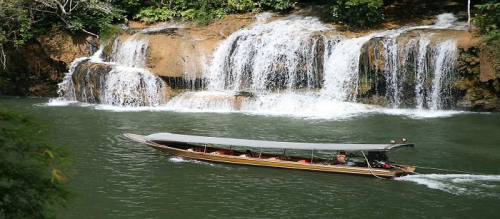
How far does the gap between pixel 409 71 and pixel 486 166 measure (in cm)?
991

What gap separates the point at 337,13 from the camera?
3094 centimetres

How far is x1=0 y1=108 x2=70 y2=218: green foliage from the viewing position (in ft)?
21.0

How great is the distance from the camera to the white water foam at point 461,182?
596 inches

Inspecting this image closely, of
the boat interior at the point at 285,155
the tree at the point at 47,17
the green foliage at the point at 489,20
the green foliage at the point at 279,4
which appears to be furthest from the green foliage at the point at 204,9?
the boat interior at the point at 285,155

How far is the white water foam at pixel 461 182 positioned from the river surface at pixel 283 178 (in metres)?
0.03

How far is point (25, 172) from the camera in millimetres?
6516

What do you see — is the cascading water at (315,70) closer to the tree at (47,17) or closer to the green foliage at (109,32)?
the green foliage at (109,32)

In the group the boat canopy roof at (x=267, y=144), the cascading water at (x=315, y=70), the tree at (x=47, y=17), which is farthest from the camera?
the tree at (x=47, y=17)

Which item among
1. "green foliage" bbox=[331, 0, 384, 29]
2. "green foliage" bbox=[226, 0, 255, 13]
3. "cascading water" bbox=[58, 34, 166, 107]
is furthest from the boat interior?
"green foliage" bbox=[226, 0, 255, 13]

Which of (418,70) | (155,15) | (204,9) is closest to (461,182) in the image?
(418,70)

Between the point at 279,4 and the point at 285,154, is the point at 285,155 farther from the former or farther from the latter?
the point at 279,4

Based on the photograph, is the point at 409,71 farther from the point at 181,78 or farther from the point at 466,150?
the point at 181,78

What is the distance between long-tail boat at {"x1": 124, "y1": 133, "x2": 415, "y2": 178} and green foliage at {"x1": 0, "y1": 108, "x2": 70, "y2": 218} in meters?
10.8

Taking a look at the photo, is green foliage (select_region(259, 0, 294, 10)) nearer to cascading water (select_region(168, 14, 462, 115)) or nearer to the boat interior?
cascading water (select_region(168, 14, 462, 115))
